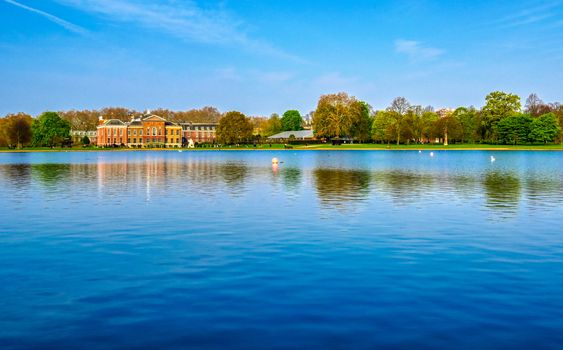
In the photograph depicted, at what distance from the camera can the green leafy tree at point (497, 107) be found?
162m

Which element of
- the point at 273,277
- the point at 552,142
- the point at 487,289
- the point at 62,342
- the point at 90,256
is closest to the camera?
the point at 62,342

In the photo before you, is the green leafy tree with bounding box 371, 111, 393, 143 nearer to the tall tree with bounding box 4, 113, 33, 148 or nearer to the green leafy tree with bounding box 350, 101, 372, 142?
the green leafy tree with bounding box 350, 101, 372, 142

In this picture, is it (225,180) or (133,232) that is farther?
(225,180)

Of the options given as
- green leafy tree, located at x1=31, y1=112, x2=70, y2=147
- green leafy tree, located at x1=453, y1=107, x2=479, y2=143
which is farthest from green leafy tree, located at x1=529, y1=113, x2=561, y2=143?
green leafy tree, located at x1=31, y1=112, x2=70, y2=147

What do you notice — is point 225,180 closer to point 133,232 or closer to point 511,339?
point 133,232

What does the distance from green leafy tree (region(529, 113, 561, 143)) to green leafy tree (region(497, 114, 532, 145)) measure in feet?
5.18

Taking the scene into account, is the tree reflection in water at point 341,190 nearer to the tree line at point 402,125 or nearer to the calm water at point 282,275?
the calm water at point 282,275

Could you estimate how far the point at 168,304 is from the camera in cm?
1211

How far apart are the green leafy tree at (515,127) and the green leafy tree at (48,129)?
144 metres

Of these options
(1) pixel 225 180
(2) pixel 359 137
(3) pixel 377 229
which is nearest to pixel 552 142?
(2) pixel 359 137

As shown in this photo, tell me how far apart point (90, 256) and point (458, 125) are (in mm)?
170084

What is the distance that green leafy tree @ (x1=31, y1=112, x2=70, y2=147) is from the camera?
18800cm

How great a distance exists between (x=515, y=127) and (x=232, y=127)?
90032 mm

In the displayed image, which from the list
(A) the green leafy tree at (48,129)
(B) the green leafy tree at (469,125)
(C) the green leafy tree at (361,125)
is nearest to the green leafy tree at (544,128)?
(B) the green leafy tree at (469,125)
